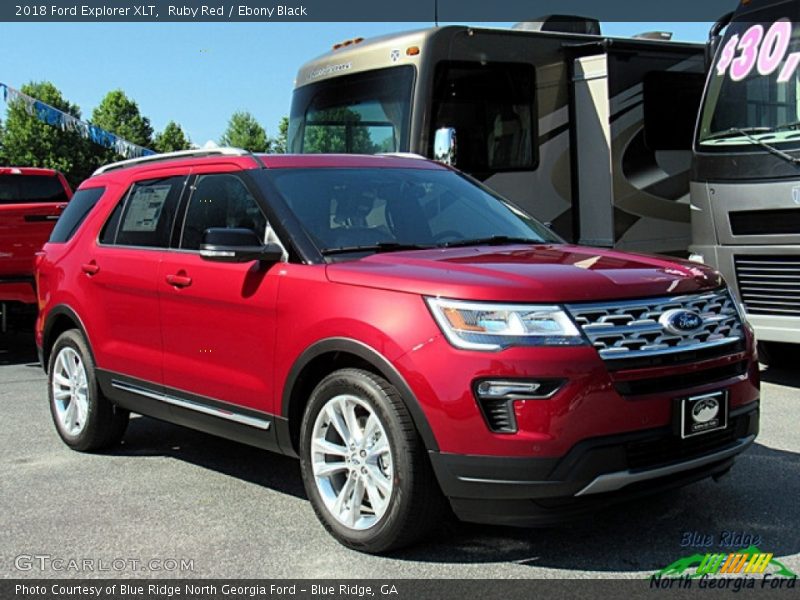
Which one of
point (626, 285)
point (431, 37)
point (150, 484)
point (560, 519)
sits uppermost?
point (431, 37)

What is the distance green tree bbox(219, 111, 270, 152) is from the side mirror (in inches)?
3398

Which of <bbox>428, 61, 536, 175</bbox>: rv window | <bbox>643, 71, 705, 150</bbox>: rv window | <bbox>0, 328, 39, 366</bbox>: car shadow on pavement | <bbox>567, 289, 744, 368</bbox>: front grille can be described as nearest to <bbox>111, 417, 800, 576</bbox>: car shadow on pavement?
<bbox>567, 289, 744, 368</bbox>: front grille

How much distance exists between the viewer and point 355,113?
1013cm

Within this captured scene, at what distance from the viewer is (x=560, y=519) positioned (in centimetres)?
362

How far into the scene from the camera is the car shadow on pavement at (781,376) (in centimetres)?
766

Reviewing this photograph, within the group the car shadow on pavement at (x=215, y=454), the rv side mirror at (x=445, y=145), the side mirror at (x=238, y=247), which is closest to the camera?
the side mirror at (x=238, y=247)

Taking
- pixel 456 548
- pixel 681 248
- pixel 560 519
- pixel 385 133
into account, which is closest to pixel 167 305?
pixel 456 548

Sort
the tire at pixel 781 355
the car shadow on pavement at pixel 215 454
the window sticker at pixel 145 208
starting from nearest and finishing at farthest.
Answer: the car shadow on pavement at pixel 215 454 < the window sticker at pixel 145 208 < the tire at pixel 781 355

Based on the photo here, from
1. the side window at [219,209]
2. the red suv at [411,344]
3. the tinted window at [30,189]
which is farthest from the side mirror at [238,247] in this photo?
the tinted window at [30,189]

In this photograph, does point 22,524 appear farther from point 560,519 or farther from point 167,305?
point 560,519

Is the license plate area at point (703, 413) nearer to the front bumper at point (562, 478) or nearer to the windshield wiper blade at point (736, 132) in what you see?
the front bumper at point (562, 478)

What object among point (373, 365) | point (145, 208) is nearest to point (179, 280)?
point (145, 208)

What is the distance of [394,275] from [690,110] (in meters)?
7.82

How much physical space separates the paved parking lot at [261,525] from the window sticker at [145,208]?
4.76ft
